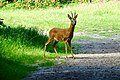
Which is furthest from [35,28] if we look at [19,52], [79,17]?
[79,17]

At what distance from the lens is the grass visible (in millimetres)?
16772

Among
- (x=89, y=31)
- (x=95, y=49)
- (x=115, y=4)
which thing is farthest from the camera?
(x=115, y=4)

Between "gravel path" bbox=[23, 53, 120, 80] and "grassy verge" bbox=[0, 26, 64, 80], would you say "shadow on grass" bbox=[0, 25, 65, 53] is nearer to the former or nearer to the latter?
"grassy verge" bbox=[0, 26, 64, 80]

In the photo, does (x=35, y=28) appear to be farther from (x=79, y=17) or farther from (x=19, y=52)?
(x=79, y=17)

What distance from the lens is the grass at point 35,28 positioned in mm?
16772

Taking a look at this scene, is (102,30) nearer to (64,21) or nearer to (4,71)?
(64,21)

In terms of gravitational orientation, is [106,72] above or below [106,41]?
above

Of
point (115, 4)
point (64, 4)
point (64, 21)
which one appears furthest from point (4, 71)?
point (64, 4)

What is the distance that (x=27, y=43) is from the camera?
21734 mm

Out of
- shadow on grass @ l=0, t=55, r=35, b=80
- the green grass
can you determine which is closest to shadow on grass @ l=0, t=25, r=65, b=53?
shadow on grass @ l=0, t=55, r=35, b=80

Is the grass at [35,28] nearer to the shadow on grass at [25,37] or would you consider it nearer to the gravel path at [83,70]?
the shadow on grass at [25,37]

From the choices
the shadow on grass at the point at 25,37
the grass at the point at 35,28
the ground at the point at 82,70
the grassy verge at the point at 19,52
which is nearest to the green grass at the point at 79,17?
the grass at the point at 35,28

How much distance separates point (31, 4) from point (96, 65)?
3599 centimetres

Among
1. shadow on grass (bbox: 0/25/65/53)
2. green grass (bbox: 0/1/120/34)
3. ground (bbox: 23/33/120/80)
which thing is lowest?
green grass (bbox: 0/1/120/34)
